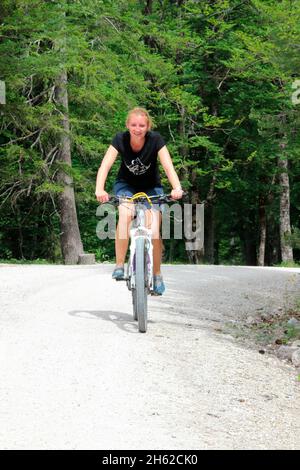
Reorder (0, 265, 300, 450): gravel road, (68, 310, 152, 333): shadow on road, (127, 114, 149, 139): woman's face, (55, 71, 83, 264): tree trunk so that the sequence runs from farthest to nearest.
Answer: (55, 71, 83, 264): tree trunk < (68, 310, 152, 333): shadow on road < (127, 114, 149, 139): woman's face < (0, 265, 300, 450): gravel road

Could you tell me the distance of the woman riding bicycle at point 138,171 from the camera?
808cm

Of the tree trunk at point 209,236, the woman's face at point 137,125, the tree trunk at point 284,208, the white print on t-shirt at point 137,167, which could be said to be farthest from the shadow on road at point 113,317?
the tree trunk at point 209,236

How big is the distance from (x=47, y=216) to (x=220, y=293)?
54.4 ft

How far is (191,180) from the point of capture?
112ft

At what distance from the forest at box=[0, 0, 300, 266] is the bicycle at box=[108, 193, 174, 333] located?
10.1 metres

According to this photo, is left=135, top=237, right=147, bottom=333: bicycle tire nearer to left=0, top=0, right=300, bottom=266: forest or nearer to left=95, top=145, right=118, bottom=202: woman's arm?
left=95, top=145, right=118, bottom=202: woman's arm

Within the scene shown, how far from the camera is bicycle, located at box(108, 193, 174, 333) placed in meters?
8.23

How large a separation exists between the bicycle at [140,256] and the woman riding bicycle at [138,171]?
9 cm

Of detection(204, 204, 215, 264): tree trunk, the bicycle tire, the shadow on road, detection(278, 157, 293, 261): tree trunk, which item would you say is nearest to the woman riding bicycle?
the bicycle tire

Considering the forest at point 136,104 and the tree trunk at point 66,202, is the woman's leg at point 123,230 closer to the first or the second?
the forest at point 136,104

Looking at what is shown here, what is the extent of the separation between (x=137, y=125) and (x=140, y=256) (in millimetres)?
1317

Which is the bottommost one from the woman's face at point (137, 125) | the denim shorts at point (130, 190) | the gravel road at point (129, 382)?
the gravel road at point (129, 382)
